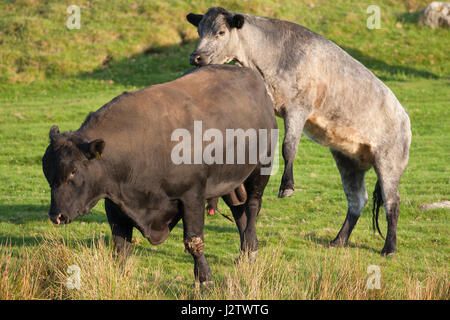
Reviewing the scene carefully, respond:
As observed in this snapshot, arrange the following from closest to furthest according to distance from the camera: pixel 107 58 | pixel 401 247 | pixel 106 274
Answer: pixel 106 274 → pixel 401 247 → pixel 107 58

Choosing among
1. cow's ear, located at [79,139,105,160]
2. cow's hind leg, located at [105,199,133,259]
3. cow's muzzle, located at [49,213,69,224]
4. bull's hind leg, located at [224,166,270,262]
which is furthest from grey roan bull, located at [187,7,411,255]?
cow's muzzle, located at [49,213,69,224]

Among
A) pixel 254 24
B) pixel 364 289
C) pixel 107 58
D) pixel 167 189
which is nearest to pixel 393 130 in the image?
pixel 254 24

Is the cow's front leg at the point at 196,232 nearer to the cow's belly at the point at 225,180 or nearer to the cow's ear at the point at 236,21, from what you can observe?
the cow's belly at the point at 225,180

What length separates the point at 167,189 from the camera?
6582 millimetres

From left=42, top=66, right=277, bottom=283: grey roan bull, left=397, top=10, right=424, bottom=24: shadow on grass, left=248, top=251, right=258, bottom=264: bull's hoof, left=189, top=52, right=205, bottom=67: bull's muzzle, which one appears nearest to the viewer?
left=42, top=66, right=277, bottom=283: grey roan bull

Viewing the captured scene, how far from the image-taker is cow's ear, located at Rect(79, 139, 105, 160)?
5.84 m

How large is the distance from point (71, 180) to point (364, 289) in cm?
327

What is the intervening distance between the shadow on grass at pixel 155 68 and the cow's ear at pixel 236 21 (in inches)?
615

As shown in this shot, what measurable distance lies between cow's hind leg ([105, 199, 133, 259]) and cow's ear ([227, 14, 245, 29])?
3111mm

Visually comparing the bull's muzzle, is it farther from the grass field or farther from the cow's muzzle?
the cow's muzzle

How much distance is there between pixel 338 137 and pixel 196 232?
10.2 ft

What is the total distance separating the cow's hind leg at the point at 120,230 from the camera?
6.86m

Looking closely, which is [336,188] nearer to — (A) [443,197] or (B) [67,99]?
(A) [443,197]

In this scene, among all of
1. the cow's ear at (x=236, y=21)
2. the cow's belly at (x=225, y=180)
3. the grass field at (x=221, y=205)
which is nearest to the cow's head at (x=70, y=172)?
the grass field at (x=221, y=205)
